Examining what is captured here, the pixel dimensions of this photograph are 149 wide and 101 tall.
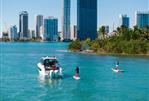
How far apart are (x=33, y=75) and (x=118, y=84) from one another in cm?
1306

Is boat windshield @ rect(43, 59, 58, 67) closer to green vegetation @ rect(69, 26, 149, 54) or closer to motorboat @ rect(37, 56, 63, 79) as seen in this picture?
motorboat @ rect(37, 56, 63, 79)

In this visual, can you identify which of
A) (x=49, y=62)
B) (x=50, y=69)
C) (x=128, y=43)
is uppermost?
(x=128, y=43)

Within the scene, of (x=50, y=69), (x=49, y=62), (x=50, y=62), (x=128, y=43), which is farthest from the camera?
(x=128, y=43)

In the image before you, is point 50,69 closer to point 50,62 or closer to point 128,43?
point 50,62

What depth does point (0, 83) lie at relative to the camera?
4647cm

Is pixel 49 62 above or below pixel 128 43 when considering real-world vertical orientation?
below

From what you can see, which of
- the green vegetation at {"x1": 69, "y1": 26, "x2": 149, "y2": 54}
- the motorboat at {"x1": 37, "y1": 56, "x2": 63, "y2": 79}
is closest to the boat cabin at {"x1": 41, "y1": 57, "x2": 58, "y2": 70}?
the motorboat at {"x1": 37, "y1": 56, "x2": 63, "y2": 79}

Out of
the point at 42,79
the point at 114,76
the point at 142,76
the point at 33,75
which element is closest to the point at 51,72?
the point at 42,79

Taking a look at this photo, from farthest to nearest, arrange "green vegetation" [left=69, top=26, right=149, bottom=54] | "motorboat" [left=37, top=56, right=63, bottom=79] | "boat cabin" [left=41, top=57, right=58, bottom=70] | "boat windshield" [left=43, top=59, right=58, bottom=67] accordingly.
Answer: "green vegetation" [left=69, top=26, right=149, bottom=54] → "boat windshield" [left=43, top=59, right=58, bottom=67] → "boat cabin" [left=41, top=57, right=58, bottom=70] → "motorboat" [left=37, top=56, right=63, bottom=79]

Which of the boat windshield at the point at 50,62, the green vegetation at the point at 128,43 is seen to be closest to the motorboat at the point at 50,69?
the boat windshield at the point at 50,62

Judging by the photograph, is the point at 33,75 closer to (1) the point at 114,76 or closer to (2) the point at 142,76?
(1) the point at 114,76

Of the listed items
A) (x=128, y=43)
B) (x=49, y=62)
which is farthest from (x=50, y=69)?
(x=128, y=43)

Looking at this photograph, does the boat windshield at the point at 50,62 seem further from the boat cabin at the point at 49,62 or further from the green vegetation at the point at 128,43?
the green vegetation at the point at 128,43

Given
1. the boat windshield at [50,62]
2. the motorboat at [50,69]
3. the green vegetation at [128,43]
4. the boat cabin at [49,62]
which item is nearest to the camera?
the motorboat at [50,69]
